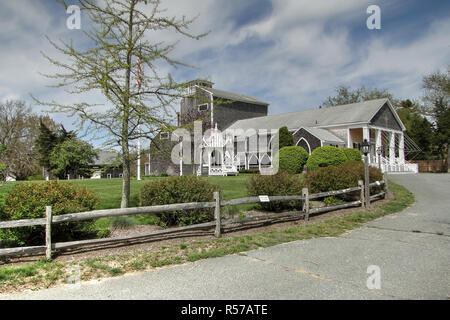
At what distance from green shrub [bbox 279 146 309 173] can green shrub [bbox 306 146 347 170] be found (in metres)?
0.86

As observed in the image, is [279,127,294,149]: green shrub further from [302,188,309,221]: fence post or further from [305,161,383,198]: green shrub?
[302,188,309,221]: fence post

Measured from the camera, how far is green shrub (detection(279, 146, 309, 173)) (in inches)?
935

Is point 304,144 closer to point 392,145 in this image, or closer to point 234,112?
point 392,145

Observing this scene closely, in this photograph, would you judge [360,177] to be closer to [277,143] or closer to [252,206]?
[252,206]

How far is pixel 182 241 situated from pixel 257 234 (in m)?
1.97

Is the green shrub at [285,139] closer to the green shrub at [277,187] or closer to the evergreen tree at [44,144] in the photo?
the green shrub at [277,187]

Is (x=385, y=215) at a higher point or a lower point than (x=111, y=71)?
lower

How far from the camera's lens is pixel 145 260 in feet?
19.2

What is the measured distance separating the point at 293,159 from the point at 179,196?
55.4ft

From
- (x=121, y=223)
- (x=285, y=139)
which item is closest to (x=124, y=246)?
(x=121, y=223)

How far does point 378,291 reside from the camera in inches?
171
